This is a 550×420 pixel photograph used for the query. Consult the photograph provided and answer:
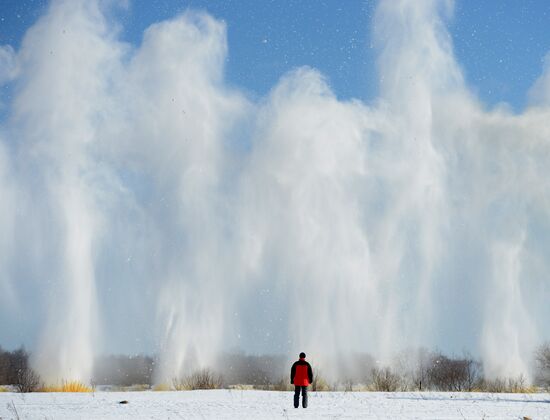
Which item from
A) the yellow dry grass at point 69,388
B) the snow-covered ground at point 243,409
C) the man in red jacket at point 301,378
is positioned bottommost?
the snow-covered ground at point 243,409

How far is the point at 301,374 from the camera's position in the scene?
21.8m

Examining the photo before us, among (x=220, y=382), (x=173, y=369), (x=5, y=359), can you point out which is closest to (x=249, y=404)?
(x=220, y=382)

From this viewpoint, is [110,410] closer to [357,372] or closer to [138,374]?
[357,372]

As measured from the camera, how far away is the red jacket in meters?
21.6

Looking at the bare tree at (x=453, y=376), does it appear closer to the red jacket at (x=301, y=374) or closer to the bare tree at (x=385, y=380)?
the bare tree at (x=385, y=380)

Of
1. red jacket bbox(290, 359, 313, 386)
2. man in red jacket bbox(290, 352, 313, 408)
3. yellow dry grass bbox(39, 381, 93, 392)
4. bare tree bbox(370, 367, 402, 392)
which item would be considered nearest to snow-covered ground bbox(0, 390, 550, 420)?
man in red jacket bbox(290, 352, 313, 408)

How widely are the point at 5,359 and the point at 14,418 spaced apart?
7927 centimetres

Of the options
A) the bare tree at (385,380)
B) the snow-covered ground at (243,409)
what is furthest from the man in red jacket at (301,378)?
the bare tree at (385,380)

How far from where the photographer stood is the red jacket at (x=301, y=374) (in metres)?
21.6

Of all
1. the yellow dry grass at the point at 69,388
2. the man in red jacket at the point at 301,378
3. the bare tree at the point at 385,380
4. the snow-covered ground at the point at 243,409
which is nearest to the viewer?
the snow-covered ground at the point at 243,409

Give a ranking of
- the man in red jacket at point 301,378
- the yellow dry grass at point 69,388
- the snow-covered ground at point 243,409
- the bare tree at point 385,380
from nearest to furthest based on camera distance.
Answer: the snow-covered ground at point 243,409 < the man in red jacket at point 301,378 < the yellow dry grass at point 69,388 < the bare tree at point 385,380

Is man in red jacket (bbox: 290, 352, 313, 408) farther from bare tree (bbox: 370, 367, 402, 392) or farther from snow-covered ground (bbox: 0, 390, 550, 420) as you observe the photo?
bare tree (bbox: 370, 367, 402, 392)

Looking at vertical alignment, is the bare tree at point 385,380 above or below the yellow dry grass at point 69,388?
above

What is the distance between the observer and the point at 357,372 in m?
63.1
